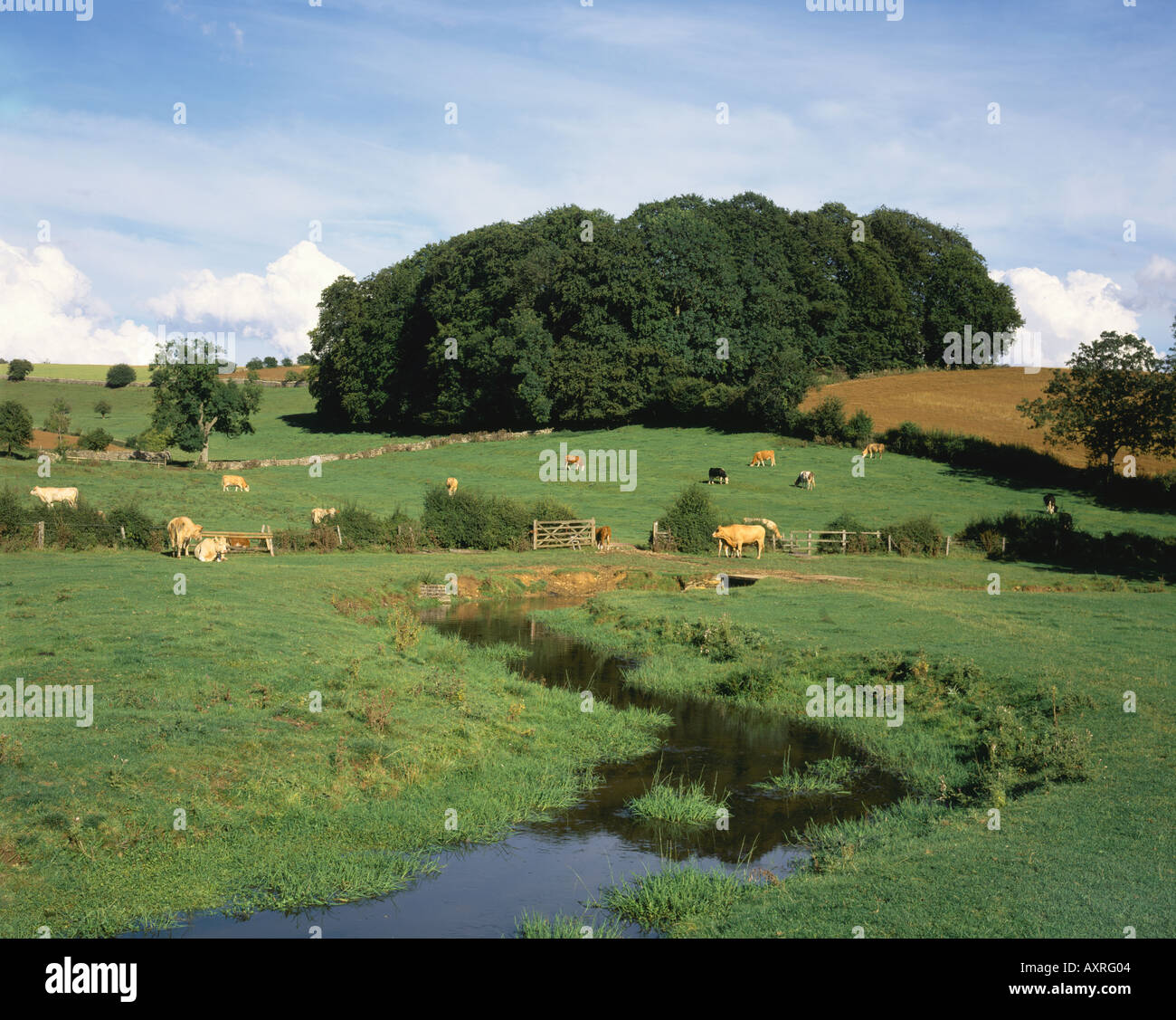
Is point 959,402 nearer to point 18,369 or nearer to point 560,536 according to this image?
point 560,536

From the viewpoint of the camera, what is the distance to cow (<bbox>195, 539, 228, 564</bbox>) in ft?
112

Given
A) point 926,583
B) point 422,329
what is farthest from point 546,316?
point 926,583

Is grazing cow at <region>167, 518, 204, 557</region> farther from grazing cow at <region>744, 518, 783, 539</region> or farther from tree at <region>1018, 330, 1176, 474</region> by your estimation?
tree at <region>1018, 330, 1176, 474</region>

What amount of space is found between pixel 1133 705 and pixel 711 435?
179 feet

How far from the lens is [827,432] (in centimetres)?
6619

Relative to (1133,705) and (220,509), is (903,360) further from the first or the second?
(1133,705)

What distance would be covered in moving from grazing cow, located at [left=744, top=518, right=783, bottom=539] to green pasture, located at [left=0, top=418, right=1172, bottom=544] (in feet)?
2.32

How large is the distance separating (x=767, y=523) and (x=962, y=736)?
27.4 m

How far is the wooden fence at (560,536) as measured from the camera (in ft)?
148

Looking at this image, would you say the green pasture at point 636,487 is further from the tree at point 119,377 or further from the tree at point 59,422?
the tree at point 119,377

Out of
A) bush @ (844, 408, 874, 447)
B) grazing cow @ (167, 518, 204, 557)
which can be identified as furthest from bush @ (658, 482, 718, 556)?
bush @ (844, 408, 874, 447)

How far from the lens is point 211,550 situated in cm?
3456

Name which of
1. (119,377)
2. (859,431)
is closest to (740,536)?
(859,431)

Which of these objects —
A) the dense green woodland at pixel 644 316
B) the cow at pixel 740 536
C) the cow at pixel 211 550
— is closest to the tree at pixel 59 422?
the dense green woodland at pixel 644 316
